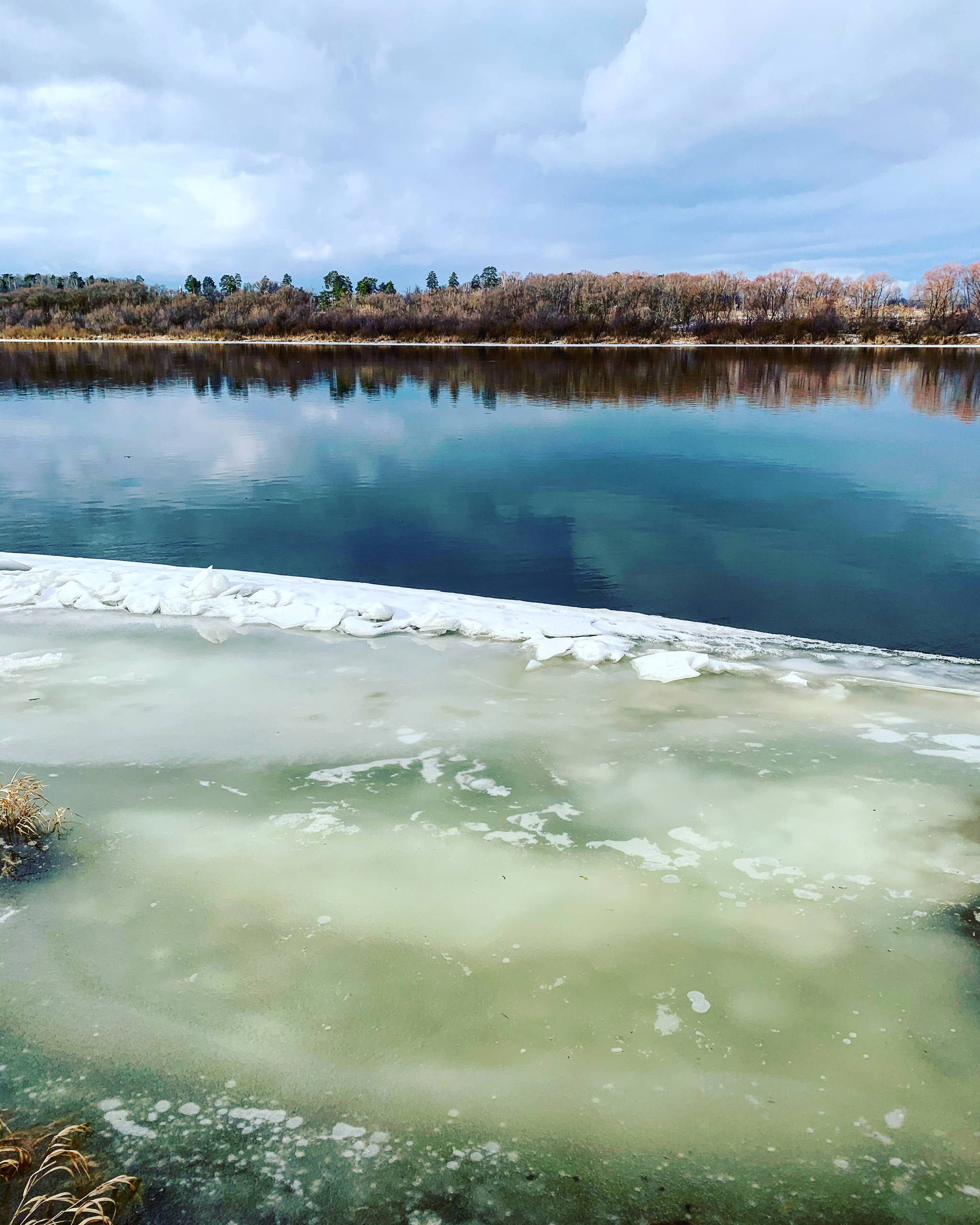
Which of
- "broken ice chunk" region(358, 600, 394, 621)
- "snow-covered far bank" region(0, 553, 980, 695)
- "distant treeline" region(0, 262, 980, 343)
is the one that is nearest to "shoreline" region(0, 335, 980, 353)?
"distant treeline" region(0, 262, 980, 343)

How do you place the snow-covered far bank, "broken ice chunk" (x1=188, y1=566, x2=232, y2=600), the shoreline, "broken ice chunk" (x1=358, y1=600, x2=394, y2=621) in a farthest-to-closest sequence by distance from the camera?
1. the shoreline
2. "broken ice chunk" (x1=188, y1=566, x2=232, y2=600)
3. "broken ice chunk" (x1=358, y1=600, x2=394, y2=621)
4. the snow-covered far bank

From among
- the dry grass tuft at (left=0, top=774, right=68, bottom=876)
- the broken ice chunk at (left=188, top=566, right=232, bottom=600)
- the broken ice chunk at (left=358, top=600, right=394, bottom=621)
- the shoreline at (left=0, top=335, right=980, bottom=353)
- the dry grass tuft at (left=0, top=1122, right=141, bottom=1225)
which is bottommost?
the dry grass tuft at (left=0, top=1122, right=141, bottom=1225)

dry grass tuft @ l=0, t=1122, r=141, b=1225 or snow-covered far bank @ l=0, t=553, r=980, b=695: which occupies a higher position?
snow-covered far bank @ l=0, t=553, r=980, b=695

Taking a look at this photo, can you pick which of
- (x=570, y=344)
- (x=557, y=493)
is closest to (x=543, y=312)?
(x=570, y=344)

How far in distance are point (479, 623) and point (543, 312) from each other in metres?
97.6

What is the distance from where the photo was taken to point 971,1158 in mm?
2428

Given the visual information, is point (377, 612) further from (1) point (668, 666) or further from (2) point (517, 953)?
(2) point (517, 953)

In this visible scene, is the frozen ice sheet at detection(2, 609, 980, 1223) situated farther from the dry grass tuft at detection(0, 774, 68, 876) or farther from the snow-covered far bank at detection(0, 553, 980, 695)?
the snow-covered far bank at detection(0, 553, 980, 695)

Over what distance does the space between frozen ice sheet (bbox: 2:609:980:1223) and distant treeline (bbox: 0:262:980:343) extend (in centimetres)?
8544

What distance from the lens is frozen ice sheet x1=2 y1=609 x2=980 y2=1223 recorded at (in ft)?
8.11

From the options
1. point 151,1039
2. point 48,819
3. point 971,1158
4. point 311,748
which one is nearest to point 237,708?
point 311,748

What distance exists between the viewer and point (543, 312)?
9644 centimetres

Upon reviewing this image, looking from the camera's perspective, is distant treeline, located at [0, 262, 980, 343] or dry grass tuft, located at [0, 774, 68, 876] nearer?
dry grass tuft, located at [0, 774, 68, 876]

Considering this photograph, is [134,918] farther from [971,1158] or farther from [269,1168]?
[971,1158]
